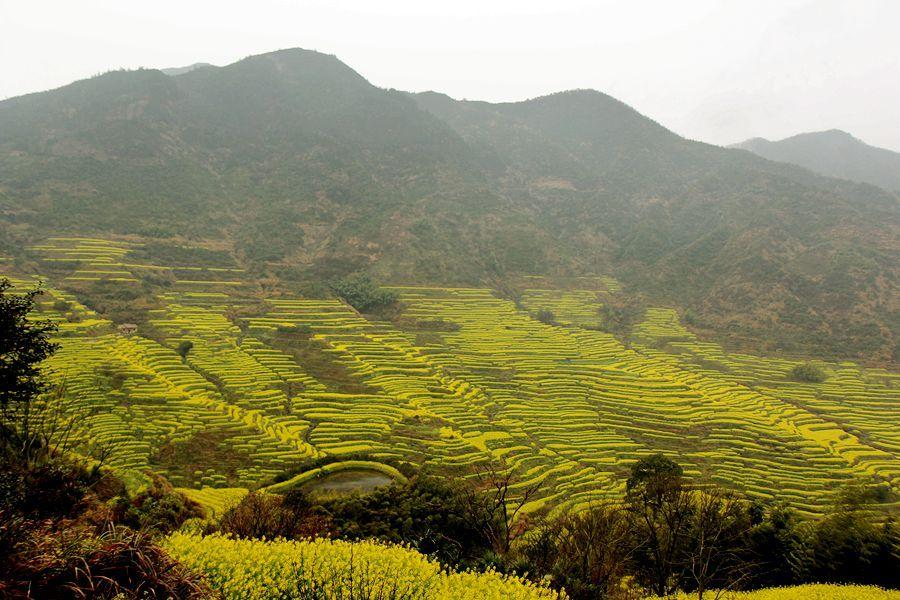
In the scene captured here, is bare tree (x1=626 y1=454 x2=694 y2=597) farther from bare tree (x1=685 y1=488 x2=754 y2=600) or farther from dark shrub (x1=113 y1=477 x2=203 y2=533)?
dark shrub (x1=113 y1=477 x2=203 y2=533)

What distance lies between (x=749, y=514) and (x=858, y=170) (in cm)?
18596

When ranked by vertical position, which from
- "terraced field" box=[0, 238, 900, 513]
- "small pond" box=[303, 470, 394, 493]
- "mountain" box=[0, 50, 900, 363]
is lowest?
"small pond" box=[303, 470, 394, 493]

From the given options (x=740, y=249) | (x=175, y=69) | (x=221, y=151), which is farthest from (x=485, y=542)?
(x=175, y=69)

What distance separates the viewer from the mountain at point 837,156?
140m

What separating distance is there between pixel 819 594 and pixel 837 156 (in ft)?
677

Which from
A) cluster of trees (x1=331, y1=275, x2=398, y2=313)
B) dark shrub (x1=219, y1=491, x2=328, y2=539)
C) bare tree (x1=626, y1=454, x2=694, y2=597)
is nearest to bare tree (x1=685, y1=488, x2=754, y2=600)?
bare tree (x1=626, y1=454, x2=694, y2=597)

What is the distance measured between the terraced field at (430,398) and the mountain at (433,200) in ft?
44.4

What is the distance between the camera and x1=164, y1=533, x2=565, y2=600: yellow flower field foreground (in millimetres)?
6828

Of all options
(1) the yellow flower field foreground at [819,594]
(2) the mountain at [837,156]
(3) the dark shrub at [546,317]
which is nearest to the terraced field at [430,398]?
(3) the dark shrub at [546,317]

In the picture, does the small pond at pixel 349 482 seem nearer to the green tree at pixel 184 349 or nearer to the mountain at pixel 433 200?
the green tree at pixel 184 349

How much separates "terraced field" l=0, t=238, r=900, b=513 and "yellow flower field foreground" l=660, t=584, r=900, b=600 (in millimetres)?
11170

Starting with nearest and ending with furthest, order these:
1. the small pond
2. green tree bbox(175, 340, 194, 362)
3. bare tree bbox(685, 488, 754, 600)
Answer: bare tree bbox(685, 488, 754, 600), the small pond, green tree bbox(175, 340, 194, 362)

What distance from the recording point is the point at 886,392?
1572 inches

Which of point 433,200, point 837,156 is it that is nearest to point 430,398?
Result: point 433,200
